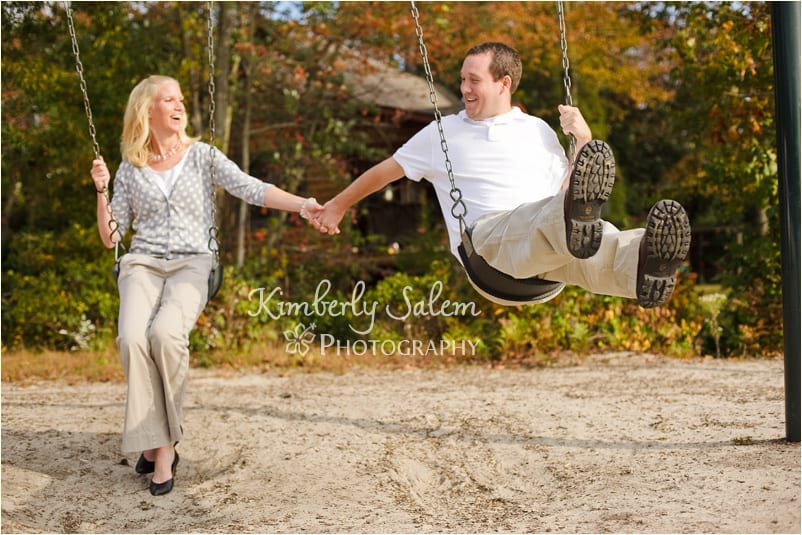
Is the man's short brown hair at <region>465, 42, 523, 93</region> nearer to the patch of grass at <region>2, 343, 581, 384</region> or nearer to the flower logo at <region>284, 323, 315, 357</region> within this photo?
the patch of grass at <region>2, 343, 581, 384</region>

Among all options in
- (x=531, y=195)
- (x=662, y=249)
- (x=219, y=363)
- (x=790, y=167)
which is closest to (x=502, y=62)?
(x=531, y=195)

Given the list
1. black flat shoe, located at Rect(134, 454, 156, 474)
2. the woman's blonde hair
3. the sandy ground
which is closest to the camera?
the sandy ground

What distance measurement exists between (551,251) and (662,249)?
1.46 feet

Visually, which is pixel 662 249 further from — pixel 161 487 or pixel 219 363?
pixel 219 363

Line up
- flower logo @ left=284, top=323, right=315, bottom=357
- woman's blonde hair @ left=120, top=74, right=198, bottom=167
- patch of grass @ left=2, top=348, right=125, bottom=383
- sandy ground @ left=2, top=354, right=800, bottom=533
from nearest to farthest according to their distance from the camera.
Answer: sandy ground @ left=2, top=354, right=800, bottom=533
woman's blonde hair @ left=120, top=74, right=198, bottom=167
patch of grass @ left=2, top=348, right=125, bottom=383
flower logo @ left=284, top=323, right=315, bottom=357

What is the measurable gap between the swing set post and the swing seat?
170cm

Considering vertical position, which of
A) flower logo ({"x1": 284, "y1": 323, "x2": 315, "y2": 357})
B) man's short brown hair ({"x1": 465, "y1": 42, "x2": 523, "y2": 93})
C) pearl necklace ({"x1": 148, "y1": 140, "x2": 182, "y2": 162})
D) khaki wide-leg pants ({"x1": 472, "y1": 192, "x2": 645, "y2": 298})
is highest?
man's short brown hair ({"x1": 465, "y1": 42, "x2": 523, "y2": 93})

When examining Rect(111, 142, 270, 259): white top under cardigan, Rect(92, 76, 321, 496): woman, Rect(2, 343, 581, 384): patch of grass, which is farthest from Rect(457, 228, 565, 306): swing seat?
Rect(2, 343, 581, 384): patch of grass

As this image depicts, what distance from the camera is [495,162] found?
161 inches

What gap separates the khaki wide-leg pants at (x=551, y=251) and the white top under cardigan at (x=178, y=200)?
156 cm

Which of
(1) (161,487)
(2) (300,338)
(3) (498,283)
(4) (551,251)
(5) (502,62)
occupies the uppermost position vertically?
(5) (502,62)

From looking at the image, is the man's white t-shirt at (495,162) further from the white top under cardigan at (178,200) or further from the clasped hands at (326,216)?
the white top under cardigan at (178,200)

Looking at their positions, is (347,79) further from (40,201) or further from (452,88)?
(452,88)

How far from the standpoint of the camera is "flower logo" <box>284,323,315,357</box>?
9.18 metres
